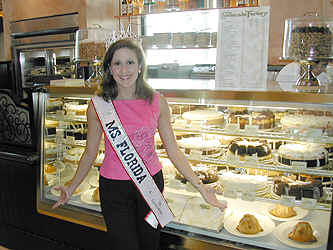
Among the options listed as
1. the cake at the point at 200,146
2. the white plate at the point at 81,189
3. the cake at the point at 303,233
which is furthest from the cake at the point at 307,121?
the white plate at the point at 81,189

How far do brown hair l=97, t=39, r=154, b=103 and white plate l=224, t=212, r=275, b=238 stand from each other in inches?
41.6

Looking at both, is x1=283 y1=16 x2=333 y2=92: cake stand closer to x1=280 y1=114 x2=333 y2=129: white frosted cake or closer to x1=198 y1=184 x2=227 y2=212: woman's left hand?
x1=280 y1=114 x2=333 y2=129: white frosted cake

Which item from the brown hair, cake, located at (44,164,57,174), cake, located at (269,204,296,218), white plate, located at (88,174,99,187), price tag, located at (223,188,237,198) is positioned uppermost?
the brown hair

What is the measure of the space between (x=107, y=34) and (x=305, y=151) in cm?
183

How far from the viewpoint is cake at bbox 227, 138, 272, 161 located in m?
2.21

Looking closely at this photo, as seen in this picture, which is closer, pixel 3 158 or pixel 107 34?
pixel 107 34

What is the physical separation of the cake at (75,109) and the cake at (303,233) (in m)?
1.86

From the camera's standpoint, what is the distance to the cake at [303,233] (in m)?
2.06

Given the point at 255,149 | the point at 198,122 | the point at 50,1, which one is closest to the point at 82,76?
the point at 50,1

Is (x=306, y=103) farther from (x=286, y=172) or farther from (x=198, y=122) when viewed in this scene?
(x=198, y=122)

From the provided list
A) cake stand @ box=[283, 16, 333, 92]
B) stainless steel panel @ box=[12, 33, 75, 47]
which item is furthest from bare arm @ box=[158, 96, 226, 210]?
stainless steel panel @ box=[12, 33, 75, 47]

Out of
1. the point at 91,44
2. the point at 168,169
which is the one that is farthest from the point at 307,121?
the point at 91,44

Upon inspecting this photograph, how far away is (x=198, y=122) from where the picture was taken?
2.37 m

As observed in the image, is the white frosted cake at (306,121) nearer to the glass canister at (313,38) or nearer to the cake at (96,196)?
the glass canister at (313,38)
